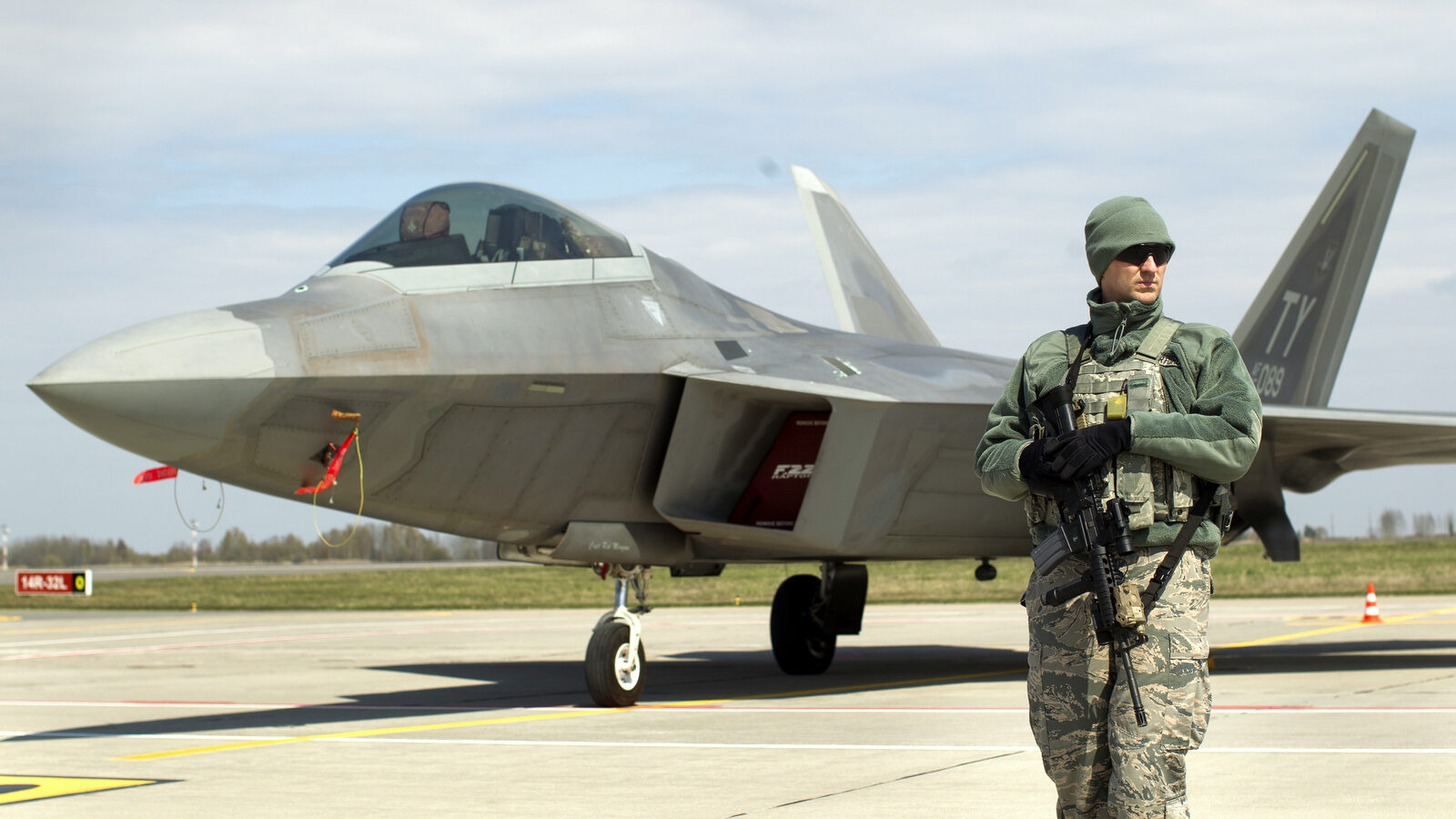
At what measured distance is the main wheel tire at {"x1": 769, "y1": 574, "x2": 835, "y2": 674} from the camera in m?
12.1

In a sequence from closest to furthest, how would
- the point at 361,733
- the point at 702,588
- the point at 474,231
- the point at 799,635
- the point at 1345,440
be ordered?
the point at 361,733, the point at 474,231, the point at 1345,440, the point at 799,635, the point at 702,588

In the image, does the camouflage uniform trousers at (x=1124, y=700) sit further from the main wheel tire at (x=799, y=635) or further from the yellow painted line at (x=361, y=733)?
the main wheel tire at (x=799, y=635)

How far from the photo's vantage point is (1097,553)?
3240mm

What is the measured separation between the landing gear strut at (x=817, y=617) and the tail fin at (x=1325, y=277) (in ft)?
16.0

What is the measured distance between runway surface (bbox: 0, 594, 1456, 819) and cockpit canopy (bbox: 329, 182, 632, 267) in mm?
2853

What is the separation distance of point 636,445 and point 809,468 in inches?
46.8

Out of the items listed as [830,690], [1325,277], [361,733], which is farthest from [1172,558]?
[1325,277]

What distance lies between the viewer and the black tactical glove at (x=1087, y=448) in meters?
3.23

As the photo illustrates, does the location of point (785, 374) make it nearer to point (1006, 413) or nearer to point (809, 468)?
point (809, 468)

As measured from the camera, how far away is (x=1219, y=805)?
513 centimetres

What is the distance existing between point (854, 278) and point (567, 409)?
932cm

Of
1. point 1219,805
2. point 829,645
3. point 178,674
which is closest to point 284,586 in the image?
point 178,674

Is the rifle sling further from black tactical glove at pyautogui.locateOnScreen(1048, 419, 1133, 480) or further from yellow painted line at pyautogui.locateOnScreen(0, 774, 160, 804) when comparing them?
yellow painted line at pyautogui.locateOnScreen(0, 774, 160, 804)

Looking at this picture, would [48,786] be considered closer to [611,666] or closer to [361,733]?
[361,733]
